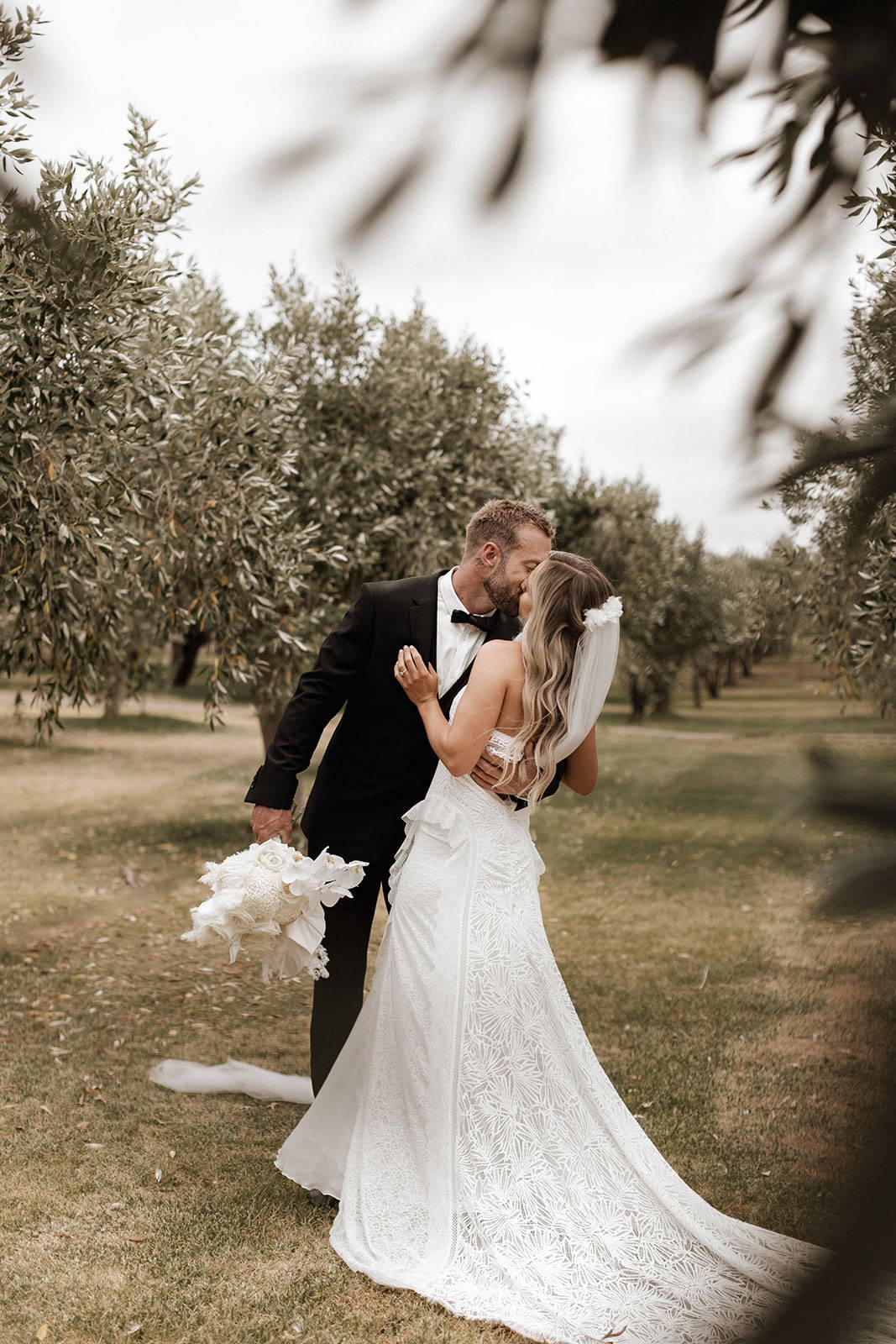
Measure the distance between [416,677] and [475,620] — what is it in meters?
0.52

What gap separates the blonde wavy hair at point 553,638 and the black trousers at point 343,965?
86 cm

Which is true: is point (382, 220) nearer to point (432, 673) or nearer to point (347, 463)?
point (432, 673)

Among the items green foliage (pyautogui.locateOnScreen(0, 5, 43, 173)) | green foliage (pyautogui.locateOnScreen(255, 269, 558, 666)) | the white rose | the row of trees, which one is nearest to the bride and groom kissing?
the white rose

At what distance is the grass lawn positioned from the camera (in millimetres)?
566

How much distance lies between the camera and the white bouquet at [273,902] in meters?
3.45

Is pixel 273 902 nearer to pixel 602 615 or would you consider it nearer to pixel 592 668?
pixel 592 668

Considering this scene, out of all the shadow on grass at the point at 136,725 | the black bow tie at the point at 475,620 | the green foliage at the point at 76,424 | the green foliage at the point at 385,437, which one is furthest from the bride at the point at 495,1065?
the shadow on grass at the point at 136,725

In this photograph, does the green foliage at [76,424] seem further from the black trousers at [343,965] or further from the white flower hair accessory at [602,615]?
the white flower hair accessory at [602,615]

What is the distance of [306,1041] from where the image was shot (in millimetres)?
6176

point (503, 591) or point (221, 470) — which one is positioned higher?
point (221, 470)

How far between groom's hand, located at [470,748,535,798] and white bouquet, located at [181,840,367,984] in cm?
47

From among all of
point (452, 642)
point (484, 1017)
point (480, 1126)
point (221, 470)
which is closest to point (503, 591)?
point (452, 642)

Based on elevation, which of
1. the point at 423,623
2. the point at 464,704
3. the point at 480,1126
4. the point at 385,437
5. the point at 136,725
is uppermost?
the point at 385,437

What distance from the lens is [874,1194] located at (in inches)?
17.1
